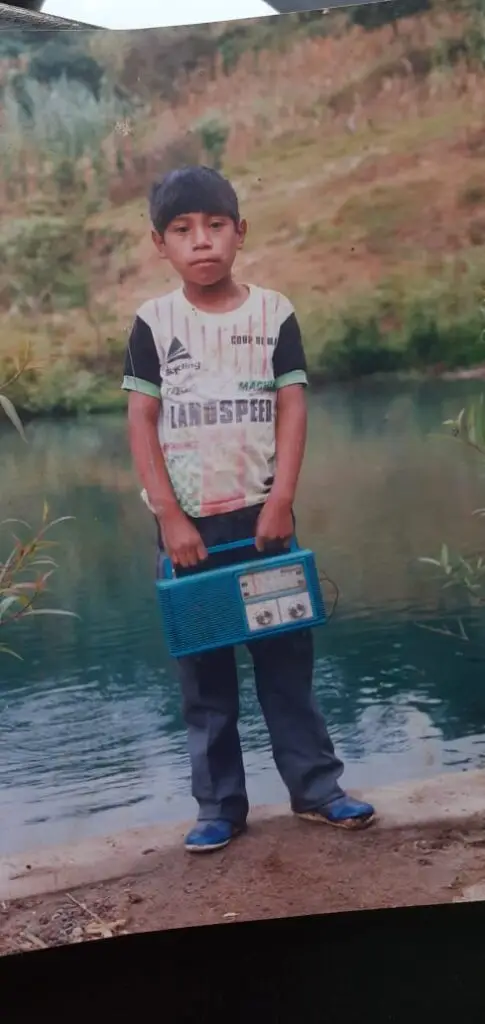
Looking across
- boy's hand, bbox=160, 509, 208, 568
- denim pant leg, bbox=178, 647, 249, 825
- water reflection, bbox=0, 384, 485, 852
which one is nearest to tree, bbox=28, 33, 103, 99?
water reflection, bbox=0, 384, 485, 852

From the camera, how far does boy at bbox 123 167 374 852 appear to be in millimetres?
1937

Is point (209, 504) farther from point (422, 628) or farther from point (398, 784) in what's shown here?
point (398, 784)

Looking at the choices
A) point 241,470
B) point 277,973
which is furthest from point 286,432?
point 277,973

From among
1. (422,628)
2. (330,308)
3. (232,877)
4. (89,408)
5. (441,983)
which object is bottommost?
(441,983)

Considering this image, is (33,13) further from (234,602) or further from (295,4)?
(234,602)

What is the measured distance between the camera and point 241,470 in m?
1.96

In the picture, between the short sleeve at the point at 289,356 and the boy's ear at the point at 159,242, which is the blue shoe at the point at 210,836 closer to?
the short sleeve at the point at 289,356

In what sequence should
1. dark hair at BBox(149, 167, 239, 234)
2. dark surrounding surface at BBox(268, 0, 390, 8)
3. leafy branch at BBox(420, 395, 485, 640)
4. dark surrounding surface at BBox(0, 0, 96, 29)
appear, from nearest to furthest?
1. dark hair at BBox(149, 167, 239, 234)
2. leafy branch at BBox(420, 395, 485, 640)
3. dark surrounding surface at BBox(0, 0, 96, 29)
4. dark surrounding surface at BBox(268, 0, 390, 8)

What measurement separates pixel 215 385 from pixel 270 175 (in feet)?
1.58

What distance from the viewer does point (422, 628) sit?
205 cm

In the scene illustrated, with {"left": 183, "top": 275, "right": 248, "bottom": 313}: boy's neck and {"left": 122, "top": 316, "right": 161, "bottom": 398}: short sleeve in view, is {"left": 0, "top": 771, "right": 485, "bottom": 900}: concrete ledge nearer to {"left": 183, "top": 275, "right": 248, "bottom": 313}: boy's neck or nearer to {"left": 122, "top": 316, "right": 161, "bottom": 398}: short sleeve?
{"left": 122, "top": 316, "right": 161, "bottom": 398}: short sleeve

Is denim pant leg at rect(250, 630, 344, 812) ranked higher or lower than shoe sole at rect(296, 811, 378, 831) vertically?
higher

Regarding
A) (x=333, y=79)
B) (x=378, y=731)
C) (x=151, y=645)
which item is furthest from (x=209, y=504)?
(x=333, y=79)

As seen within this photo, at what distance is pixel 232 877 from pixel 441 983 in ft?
1.76
